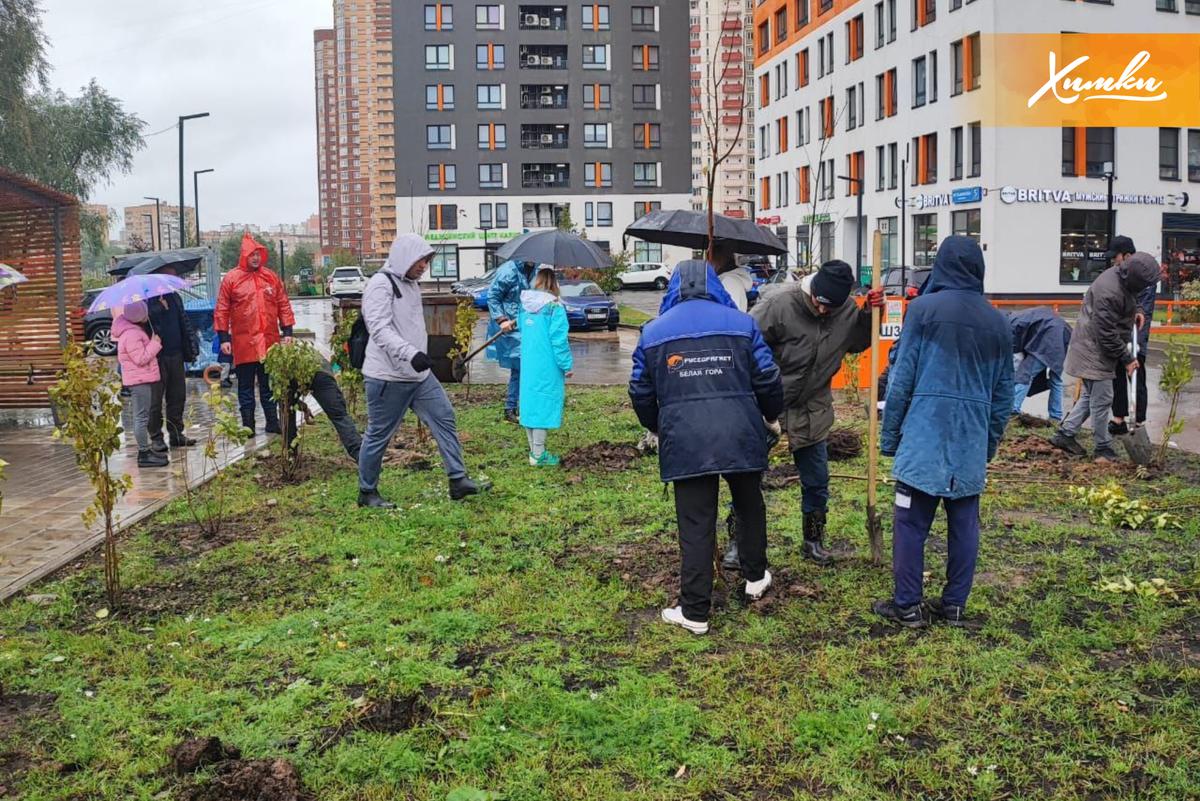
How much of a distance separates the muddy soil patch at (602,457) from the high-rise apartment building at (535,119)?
67476 mm

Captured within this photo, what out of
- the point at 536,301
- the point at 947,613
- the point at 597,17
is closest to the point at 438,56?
the point at 597,17

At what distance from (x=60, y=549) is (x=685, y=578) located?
4.16 metres

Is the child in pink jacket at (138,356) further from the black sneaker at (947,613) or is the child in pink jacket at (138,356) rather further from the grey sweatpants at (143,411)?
the black sneaker at (947,613)

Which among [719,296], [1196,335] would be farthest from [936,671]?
[1196,335]

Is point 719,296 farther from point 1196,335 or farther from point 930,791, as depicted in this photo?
point 1196,335

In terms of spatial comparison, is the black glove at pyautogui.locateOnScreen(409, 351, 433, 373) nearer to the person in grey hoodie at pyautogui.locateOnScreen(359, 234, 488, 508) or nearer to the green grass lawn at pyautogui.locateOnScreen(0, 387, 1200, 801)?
the person in grey hoodie at pyautogui.locateOnScreen(359, 234, 488, 508)

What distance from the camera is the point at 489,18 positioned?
7938 centimetres

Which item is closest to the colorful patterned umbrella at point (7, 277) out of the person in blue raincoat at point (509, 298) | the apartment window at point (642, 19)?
the person in blue raincoat at point (509, 298)

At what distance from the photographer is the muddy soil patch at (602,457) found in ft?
30.0

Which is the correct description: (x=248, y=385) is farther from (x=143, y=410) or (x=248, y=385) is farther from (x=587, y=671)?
(x=587, y=671)

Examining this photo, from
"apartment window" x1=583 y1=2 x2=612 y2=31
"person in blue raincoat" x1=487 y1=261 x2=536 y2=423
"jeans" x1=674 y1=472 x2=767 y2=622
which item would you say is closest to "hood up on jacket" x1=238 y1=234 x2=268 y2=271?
"person in blue raincoat" x1=487 y1=261 x2=536 y2=423

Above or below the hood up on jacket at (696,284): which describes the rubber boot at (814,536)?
below

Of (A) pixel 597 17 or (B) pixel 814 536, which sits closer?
(B) pixel 814 536

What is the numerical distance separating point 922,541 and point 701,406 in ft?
4.03
